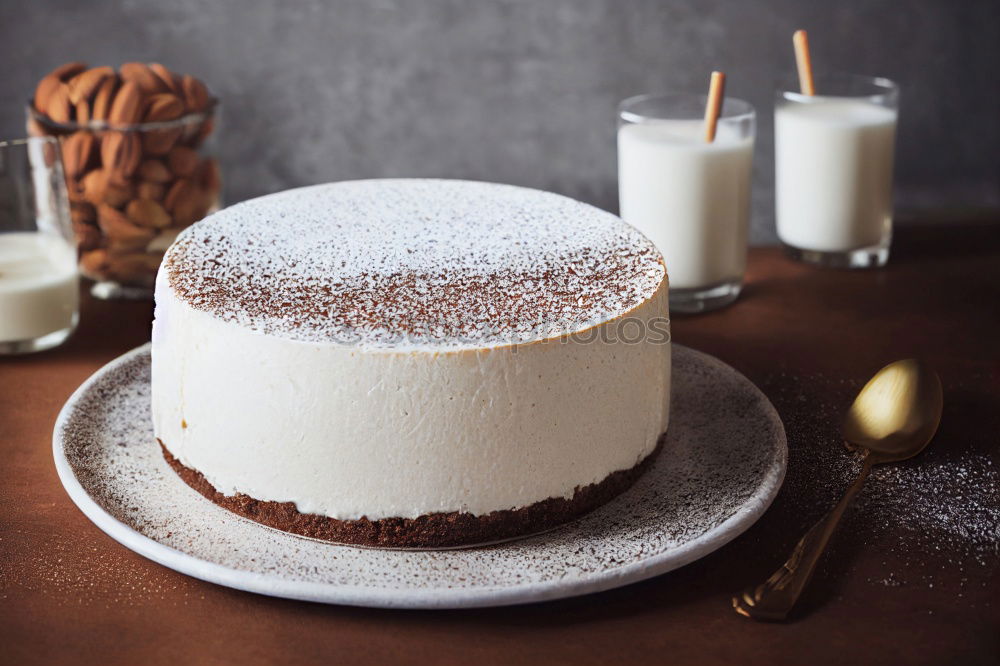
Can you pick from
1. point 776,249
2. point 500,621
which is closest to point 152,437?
point 500,621

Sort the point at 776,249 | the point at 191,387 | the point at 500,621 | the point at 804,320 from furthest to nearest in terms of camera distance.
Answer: the point at 776,249
the point at 804,320
the point at 191,387
the point at 500,621

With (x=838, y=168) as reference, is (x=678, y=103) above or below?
above

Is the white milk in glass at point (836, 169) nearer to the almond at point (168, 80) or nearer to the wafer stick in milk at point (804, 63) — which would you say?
the wafer stick in milk at point (804, 63)

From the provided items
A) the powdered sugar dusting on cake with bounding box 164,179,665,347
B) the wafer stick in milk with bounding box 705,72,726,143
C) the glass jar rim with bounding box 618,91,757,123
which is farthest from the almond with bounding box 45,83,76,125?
the wafer stick in milk with bounding box 705,72,726,143

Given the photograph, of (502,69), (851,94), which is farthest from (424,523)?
(502,69)

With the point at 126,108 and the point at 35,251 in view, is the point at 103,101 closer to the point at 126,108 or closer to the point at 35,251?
the point at 126,108

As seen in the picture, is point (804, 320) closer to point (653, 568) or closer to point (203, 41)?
point (653, 568)

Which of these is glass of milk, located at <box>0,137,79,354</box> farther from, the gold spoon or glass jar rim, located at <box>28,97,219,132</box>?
the gold spoon
